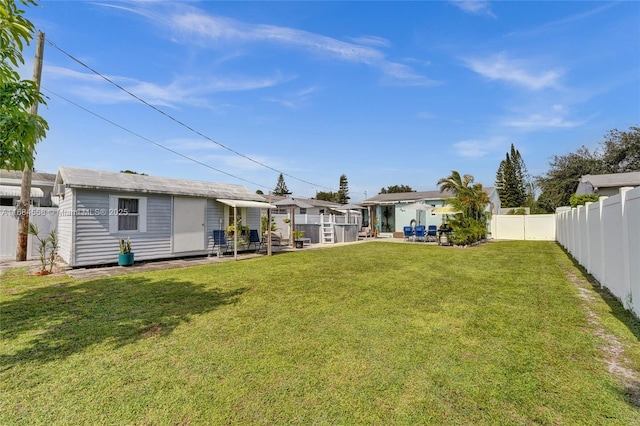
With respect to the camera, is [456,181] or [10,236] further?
[456,181]

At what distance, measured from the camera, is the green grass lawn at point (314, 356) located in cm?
231

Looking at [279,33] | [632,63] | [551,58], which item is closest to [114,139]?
[279,33]

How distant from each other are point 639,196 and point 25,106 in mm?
7564

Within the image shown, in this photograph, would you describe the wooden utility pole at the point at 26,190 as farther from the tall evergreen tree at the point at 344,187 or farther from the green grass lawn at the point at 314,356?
the tall evergreen tree at the point at 344,187

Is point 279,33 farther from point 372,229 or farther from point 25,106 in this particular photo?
→ point 372,229

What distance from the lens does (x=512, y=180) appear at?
49.6 metres

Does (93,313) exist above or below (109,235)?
below

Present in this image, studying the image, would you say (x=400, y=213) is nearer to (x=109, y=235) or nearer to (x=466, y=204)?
(x=466, y=204)

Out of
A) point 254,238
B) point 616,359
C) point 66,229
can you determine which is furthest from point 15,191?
point 616,359

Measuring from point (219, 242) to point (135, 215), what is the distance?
3.15 metres

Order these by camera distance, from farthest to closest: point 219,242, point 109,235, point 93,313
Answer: point 219,242, point 109,235, point 93,313

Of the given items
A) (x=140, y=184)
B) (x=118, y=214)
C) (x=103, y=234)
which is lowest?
(x=103, y=234)

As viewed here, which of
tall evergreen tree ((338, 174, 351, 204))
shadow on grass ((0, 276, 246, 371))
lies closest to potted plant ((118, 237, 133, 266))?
shadow on grass ((0, 276, 246, 371))

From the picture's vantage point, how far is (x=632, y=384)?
2648 mm
